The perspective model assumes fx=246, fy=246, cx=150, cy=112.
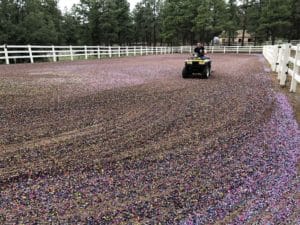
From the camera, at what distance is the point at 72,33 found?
174ft

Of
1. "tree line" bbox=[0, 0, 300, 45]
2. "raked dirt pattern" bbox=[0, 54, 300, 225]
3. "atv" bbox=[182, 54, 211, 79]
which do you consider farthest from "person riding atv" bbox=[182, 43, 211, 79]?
"tree line" bbox=[0, 0, 300, 45]

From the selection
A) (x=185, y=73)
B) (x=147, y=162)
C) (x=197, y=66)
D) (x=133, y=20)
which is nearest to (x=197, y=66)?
(x=197, y=66)

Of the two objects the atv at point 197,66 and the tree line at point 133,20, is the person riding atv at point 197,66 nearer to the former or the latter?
the atv at point 197,66

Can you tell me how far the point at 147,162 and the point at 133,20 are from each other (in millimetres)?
63482

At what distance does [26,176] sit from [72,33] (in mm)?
55598

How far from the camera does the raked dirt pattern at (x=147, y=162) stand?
2156mm

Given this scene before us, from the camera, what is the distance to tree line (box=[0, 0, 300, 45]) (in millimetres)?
40062

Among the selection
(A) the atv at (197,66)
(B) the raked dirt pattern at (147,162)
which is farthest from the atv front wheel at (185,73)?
(B) the raked dirt pattern at (147,162)

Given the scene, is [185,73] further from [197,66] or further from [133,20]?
[133,20]

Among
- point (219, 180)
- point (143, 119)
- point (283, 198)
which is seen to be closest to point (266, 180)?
point (283, 198)

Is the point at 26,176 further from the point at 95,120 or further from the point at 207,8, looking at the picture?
the point at 207,8

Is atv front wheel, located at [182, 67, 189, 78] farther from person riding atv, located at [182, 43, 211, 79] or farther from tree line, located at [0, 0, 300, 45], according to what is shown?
tree line, located at [0, 0, 300, 45]

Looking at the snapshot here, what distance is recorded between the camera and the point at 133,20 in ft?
203

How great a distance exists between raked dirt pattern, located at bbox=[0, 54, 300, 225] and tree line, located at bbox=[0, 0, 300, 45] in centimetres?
3925
